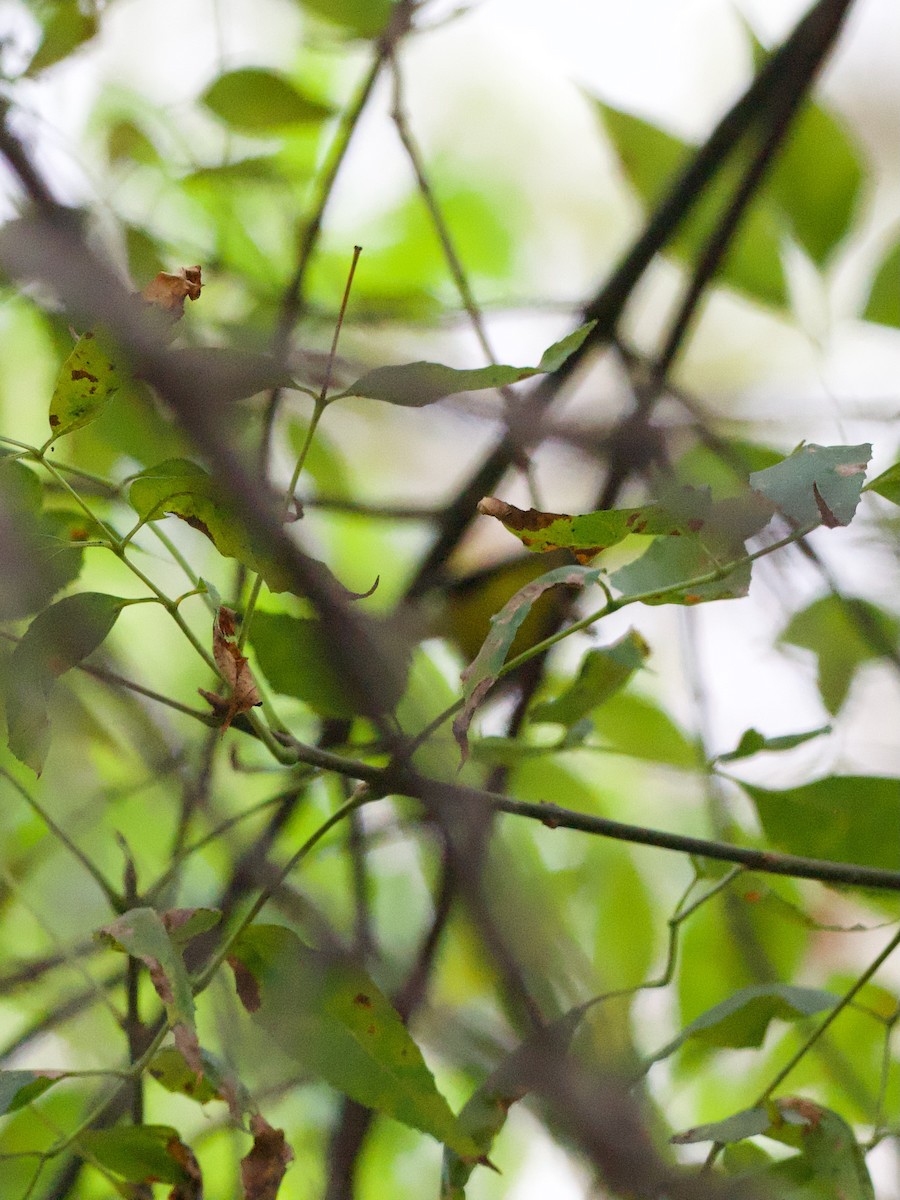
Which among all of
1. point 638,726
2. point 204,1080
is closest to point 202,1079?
point 204,1080

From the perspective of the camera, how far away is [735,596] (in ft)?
0.75

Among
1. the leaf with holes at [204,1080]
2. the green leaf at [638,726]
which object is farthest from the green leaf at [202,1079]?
the green leaf at [638,726]

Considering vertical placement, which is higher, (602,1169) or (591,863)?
(591,863)

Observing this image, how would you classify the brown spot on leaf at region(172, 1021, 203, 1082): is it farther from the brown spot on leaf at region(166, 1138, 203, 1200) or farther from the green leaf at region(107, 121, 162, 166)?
the green leaf at region(107, 121, 162, 166)

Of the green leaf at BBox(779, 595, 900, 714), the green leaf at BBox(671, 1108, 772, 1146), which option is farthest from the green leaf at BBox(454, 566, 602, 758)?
the green leaf at BBox(779, 595, 900, 714)

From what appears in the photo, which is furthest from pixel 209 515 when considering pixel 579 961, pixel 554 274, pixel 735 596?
pixel 554 274

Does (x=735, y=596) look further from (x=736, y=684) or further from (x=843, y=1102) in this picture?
(x=736, y=684)

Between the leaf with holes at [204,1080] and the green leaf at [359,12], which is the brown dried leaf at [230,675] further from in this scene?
the green leaf at [359,12]

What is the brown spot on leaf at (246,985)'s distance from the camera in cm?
25

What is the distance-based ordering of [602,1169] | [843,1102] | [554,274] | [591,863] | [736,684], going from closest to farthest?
[602,1169] < [843,1102] < [591,863] < [736,684] < [554,274]

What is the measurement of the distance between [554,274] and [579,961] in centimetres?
77

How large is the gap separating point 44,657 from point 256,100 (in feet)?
1.10

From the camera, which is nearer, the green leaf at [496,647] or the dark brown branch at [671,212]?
the green leaf at [496,647]

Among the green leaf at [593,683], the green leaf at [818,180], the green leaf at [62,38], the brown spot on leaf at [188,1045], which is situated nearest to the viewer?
the brown spot on leaf at [188,1045]
